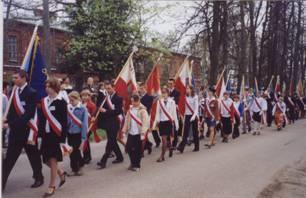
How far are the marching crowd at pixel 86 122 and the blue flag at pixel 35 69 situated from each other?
0.49 m

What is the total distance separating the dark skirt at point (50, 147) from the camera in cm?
755

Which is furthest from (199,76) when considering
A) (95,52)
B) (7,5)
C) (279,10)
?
(7,5)

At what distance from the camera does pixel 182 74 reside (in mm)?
14109

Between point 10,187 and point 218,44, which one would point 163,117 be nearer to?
point 10,187

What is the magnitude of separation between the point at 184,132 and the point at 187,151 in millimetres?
591

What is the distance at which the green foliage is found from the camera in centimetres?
2798

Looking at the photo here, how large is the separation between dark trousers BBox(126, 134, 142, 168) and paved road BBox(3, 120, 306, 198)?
0.83 ft

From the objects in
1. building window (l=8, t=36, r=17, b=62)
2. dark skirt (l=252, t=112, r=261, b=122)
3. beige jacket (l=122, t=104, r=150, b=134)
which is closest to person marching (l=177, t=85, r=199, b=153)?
beige jacket (l=122, t=104, r=150, b=134)

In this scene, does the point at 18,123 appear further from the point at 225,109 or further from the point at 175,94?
the point at 225,109

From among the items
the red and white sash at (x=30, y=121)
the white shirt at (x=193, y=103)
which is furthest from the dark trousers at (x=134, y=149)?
the white shirt at (x=193, y=103)

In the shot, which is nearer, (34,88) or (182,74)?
(34,88)

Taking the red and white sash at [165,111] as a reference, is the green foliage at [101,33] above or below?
above

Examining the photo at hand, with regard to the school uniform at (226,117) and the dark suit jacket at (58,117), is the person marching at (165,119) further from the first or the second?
the school uniform at (226,117)

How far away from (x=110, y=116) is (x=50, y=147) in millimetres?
3077
